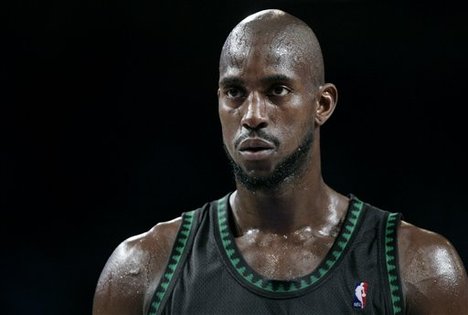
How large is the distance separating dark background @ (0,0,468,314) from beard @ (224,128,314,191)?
1107 millimetres

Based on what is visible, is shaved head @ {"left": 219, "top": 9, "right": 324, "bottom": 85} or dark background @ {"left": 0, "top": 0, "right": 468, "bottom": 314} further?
dark background @ {"left": 0, "top": 0, "right": 468, "bottom": 314}

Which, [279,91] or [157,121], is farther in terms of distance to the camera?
[157,121]

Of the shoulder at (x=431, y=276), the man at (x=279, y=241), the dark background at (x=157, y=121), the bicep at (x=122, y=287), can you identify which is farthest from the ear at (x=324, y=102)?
the dark background at (x=157, y=121)

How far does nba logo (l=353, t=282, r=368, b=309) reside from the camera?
1.91 metres

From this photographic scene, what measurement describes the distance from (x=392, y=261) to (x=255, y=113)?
335mm

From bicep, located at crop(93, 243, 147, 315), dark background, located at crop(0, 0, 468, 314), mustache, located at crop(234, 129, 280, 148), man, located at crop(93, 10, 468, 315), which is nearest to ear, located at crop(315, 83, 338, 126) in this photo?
man, located at crop(93, 10, 468, 315)

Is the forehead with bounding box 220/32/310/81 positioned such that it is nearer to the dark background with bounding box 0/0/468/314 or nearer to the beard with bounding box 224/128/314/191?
the beard with bounding box 224/128/314/191

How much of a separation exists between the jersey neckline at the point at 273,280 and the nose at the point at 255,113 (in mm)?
228

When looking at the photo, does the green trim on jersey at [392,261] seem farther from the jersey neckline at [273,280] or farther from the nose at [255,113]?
the nose at [255,113]

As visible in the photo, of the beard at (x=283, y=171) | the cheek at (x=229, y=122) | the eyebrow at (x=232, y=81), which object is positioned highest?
the eyebrow at (x=232, y=81)

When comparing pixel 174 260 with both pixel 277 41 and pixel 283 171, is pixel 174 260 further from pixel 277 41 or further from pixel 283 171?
pixel 277 41

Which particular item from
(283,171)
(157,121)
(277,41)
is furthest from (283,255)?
(157,121)

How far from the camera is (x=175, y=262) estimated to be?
79.3 inches

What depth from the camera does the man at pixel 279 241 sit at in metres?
1.93
